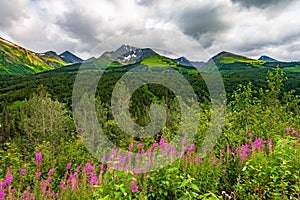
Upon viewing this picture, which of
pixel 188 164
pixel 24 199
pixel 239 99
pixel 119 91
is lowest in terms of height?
pixel 24 199

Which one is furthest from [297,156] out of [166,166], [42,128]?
[42,128]

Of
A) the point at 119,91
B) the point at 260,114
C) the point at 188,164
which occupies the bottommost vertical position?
the point at 188,164

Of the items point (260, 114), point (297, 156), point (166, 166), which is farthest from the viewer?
point (260, 114)

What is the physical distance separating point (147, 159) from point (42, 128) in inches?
1467

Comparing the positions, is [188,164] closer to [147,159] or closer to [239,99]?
[147,159]

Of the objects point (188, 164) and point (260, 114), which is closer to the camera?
point (188, 164)

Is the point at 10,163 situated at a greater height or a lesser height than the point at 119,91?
lesser

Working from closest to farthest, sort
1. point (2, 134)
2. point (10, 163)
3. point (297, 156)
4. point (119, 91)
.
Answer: point (297, 156)
point (10, 163)
point (119, 91)
point (2, 134)

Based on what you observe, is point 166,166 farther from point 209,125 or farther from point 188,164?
point 209,125

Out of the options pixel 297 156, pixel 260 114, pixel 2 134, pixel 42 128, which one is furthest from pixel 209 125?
pixel 2 134

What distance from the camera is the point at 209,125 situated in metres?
11.0

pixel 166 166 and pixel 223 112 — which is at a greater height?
pixel 223 112

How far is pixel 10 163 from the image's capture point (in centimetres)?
799

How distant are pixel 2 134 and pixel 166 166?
2266 inches
